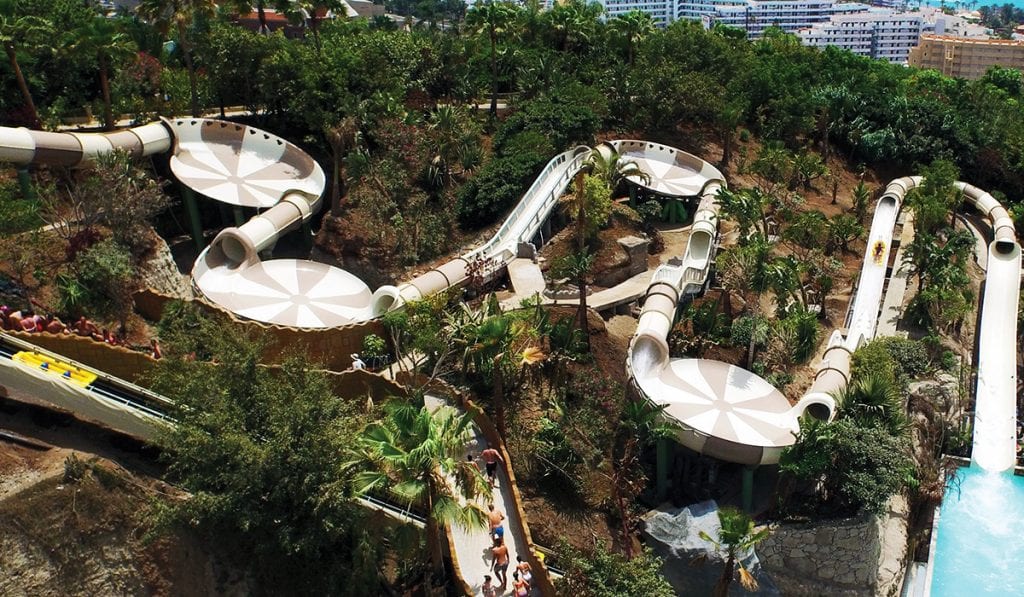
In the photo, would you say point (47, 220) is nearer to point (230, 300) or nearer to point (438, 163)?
point (230, 300)

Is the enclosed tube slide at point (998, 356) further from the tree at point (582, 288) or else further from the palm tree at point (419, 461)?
the palm tree at point (419, 461)

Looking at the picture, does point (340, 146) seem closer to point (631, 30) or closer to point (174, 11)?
point (174, 11)

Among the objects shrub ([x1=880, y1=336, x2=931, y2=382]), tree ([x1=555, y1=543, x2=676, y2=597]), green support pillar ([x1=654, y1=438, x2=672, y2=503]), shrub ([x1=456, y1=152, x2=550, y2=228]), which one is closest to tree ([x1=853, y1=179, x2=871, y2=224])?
shrub ([x1=880, y1=336, x2=931, y2=382])

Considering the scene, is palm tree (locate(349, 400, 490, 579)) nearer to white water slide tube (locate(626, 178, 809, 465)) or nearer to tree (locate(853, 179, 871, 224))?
white water slide tube (locate(626, 178, 809, 465))

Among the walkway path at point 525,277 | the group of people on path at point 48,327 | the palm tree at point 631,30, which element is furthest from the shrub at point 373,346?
the palm tree at point 631,30

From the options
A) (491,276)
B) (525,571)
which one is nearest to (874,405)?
(525,571)

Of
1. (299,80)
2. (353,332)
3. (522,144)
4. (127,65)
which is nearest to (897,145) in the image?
(522,144)
